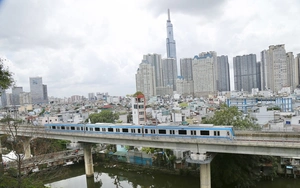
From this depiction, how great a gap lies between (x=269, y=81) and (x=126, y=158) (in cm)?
9382

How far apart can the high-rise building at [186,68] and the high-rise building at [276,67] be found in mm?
48198

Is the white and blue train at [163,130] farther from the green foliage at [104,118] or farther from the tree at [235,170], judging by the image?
the green foliage at [104,118]

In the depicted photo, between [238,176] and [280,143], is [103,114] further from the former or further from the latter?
[280,143]

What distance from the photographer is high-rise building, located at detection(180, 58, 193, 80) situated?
A: 142 m

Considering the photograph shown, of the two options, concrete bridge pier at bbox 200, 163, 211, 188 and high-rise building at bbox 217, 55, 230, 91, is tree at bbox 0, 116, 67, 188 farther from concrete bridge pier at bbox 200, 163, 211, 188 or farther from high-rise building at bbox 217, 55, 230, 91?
high-rise building at bbox 217, 55, 230, 91

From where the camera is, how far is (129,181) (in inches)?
926

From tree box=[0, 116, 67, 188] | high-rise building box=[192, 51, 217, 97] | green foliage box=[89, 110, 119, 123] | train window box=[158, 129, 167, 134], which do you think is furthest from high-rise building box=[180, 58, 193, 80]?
train window box=[158, 129, 167, 134]

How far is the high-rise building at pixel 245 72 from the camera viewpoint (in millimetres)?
114375

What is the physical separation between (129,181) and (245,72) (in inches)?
4360

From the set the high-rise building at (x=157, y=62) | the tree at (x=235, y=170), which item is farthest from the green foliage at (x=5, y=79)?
the high-rise building at (x=157, y=62)

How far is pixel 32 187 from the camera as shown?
38.9 ft

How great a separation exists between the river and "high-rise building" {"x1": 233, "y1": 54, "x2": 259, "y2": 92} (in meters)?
105

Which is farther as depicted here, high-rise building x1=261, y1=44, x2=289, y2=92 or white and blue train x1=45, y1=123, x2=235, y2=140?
high-rise building x1=261, y1=44, x2=289, y2=92

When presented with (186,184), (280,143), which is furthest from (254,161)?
(186,184)
